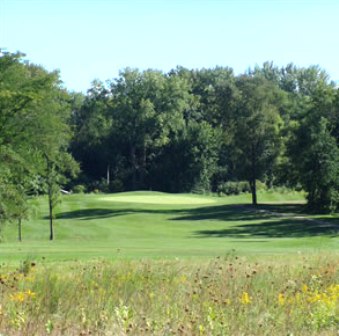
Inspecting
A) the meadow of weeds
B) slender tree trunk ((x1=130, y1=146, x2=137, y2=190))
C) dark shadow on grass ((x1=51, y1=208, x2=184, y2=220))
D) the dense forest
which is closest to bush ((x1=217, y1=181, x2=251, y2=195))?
the dense forest

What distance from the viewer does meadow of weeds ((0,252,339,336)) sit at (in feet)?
24.1

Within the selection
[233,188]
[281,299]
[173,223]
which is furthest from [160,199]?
[281,299]

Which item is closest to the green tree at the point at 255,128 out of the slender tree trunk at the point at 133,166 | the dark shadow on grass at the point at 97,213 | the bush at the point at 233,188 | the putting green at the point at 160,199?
the putting green at the point at 160,199

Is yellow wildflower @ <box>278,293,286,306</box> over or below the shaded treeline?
below

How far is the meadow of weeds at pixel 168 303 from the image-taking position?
734cm

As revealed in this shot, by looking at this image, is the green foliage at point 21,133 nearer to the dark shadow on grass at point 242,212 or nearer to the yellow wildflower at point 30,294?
the dark shadow on grass at point 242,212

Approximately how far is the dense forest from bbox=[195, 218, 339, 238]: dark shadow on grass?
6.08 ft

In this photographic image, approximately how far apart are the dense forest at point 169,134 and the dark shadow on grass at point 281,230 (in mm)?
1854

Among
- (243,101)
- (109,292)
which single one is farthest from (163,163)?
(109,292)

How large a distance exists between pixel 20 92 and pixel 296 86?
105854 mm

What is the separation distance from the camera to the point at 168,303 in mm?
8727

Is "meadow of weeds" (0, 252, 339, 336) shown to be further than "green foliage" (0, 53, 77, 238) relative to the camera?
No

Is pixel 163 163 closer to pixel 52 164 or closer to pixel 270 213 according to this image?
pixel 270 213

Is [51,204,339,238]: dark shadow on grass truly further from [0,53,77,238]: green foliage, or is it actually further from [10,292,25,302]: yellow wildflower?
[10,292,25,302]: yellow wildflower
